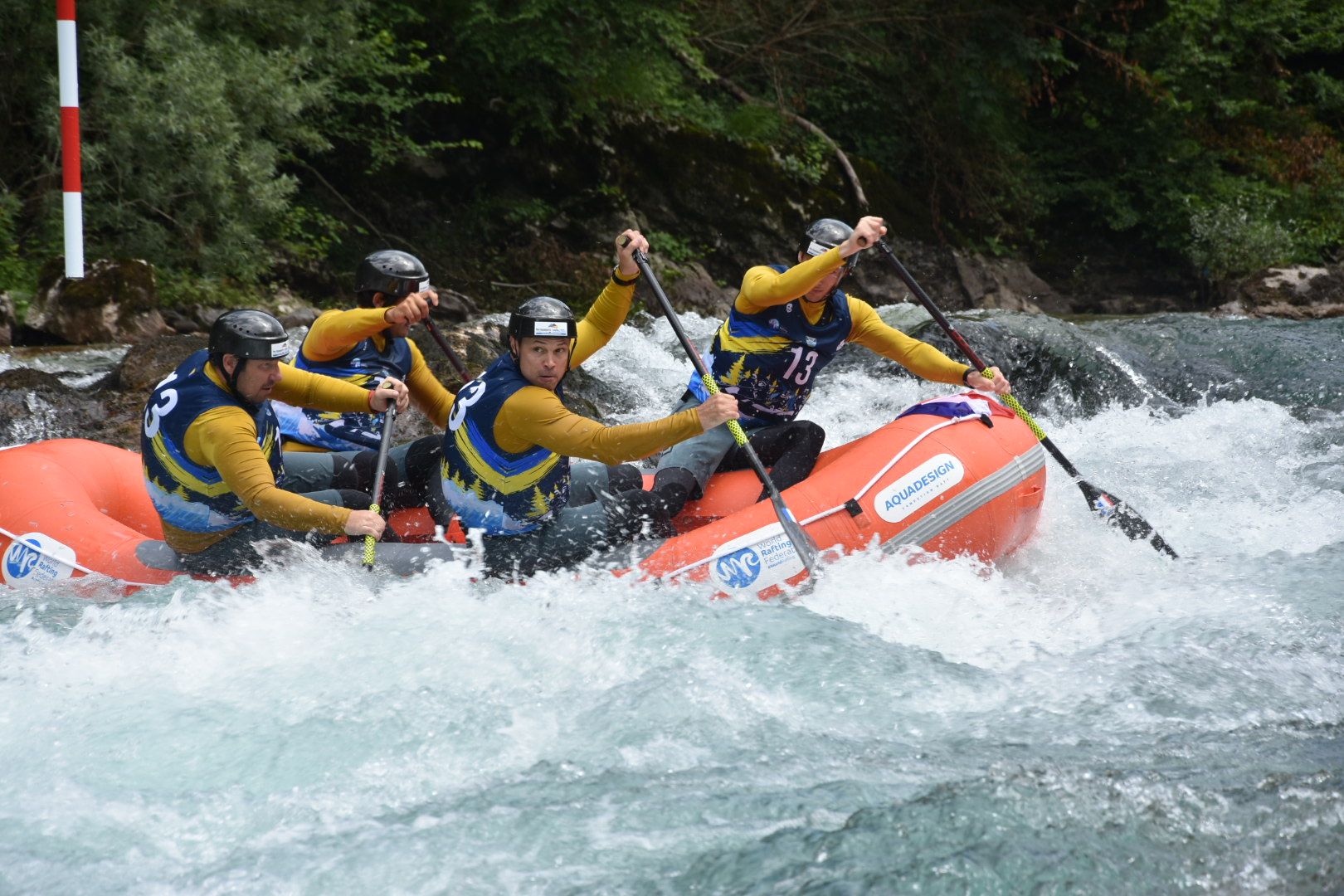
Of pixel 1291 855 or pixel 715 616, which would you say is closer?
pixel 1291 855

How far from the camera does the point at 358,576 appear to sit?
4.11m

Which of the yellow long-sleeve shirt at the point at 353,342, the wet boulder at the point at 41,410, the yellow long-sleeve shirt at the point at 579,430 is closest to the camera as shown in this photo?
the yellow long-sleeve shirt at the point at 579,430

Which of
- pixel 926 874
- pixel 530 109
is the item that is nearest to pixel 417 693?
pixel 926 874

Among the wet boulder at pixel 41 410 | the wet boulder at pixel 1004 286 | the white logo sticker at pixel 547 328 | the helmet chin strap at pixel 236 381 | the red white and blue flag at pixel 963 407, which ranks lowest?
the wet boulder at pixel 1004 286

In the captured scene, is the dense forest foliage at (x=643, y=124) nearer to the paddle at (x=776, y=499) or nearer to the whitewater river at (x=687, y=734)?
the whitewater river at (x=687, y=734)

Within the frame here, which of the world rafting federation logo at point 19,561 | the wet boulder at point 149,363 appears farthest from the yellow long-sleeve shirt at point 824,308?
the wet boulder at point 149,363

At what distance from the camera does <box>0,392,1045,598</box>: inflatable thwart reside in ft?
13.9

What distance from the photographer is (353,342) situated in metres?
4.73

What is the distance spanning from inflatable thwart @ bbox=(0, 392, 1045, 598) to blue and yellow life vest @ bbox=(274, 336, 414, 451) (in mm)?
470

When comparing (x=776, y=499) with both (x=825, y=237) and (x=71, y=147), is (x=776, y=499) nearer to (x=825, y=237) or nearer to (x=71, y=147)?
(x=825, y=237)

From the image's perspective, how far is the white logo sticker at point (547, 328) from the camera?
378 cm

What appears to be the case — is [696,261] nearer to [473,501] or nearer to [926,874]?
[473,501]

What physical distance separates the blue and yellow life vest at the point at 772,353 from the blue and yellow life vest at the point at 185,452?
5.73ft

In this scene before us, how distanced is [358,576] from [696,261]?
9.25 meters
